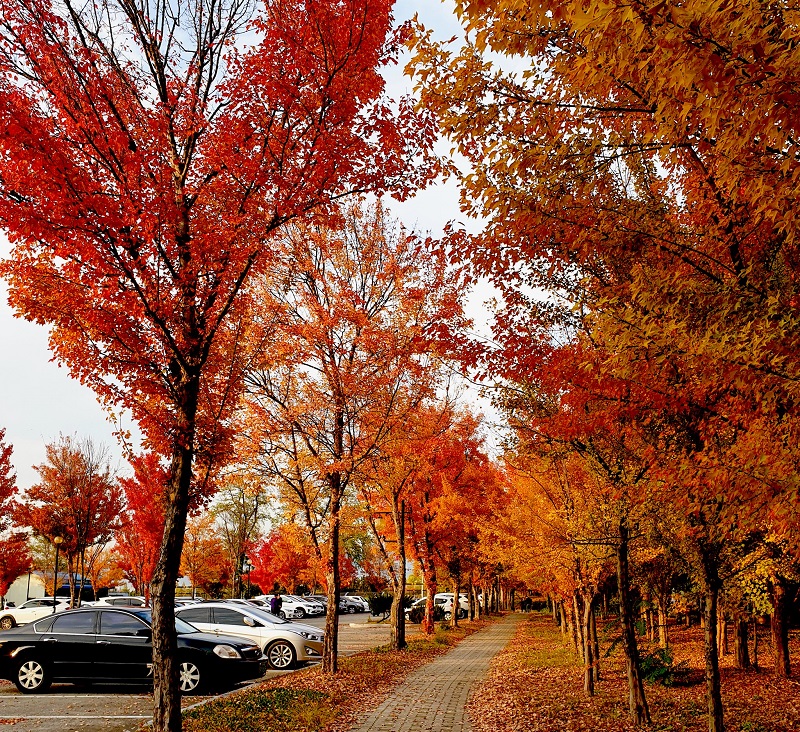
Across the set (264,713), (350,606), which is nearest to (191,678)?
(264,713)

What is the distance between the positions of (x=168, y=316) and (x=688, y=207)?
623 cm

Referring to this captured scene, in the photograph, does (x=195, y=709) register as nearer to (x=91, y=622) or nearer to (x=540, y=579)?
(x=91, y=622)

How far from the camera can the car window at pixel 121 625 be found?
39.1 feet

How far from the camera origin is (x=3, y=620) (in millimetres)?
27109

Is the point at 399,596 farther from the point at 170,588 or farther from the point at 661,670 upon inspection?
the point at 170,588

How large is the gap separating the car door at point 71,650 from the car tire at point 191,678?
1847 millimetres

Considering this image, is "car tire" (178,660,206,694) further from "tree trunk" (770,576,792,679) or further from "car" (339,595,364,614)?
"car" (339,595,364,614)

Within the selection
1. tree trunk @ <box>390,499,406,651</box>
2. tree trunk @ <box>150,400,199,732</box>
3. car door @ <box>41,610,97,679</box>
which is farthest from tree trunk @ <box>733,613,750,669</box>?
car door @ <box>41,610,97,679</box>

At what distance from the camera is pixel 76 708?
10438mm

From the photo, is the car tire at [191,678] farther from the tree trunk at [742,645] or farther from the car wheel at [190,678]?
the tree trunk at [742,645]

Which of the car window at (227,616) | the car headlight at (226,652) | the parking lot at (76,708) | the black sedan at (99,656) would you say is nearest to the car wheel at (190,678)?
the black sedan at (99,656)

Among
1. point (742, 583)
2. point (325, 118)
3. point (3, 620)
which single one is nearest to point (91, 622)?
point (325, 118)

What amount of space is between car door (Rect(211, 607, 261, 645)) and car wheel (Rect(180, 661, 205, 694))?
403cm

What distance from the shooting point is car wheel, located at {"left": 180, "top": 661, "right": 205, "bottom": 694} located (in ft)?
37.8
